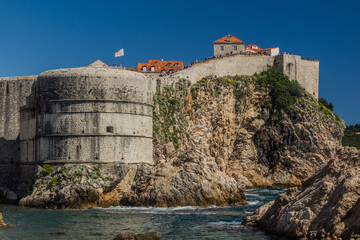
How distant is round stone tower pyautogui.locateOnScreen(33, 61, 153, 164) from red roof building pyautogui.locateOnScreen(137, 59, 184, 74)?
31.6 m

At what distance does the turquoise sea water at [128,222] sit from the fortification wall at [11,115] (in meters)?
6.98

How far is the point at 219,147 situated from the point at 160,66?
20173 millimetres

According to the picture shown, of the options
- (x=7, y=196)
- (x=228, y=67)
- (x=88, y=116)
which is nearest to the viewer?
(x=88, y=116)

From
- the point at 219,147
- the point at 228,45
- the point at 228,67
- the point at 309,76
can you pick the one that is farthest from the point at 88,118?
the point at 228,45

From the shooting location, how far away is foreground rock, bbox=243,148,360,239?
64.5 feet

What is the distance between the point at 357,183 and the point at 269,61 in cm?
4048

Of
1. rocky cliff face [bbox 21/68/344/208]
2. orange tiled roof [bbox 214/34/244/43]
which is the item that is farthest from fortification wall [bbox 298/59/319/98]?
orange tiled roof [bbox 214/34/244/43]

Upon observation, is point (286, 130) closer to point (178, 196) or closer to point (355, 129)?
point (178, 196)

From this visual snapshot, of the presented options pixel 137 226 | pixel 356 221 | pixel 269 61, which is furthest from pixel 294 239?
pixel 269 61

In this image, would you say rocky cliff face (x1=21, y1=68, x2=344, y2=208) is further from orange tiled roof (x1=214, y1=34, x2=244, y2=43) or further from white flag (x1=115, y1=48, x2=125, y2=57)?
orange tiled roof (x1=214, y1=34, x2=244, y2=43)

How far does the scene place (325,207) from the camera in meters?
20.8

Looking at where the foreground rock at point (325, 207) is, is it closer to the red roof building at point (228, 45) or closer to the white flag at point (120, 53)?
the white flag at point (120, 53)

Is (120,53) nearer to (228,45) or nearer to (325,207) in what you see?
(325,207)

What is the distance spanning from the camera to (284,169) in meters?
55.2
